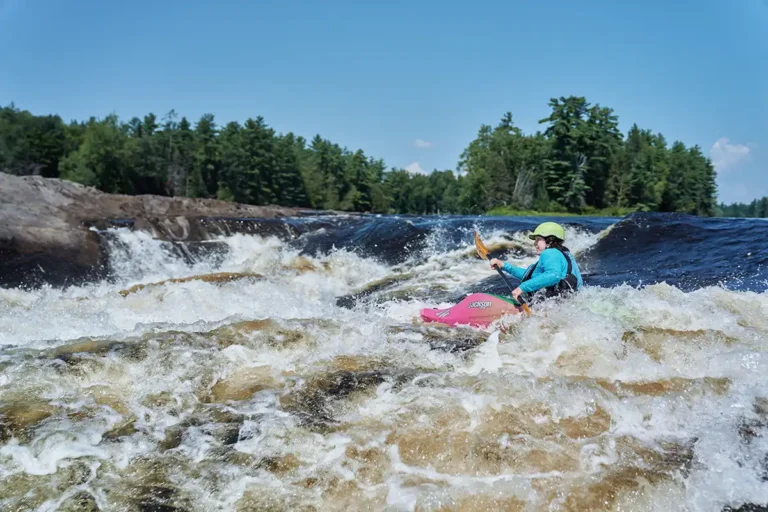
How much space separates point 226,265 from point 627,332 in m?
10.8

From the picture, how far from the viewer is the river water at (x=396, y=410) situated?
3.26m

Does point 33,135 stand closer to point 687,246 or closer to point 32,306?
point 32,306

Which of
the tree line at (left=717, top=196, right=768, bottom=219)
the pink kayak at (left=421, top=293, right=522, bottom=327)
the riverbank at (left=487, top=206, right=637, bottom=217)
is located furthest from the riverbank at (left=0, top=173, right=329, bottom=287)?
the tree line at (left=717, top=196, right=768, bottom=219)

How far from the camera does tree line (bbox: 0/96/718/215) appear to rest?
58.4 metres

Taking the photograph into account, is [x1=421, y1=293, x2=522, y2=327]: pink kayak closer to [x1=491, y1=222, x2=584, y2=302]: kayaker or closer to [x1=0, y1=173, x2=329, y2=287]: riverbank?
[x1=491, y1=222, x2=584, y2=302]: kayaker

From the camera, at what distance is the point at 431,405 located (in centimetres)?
418

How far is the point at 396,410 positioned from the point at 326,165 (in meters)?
76.8

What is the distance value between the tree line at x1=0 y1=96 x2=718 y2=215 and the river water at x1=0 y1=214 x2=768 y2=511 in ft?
178

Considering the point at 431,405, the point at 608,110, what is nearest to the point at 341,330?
the point at 431,405

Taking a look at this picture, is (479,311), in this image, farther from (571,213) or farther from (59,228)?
(571,213)

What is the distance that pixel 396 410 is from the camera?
4.15 meters

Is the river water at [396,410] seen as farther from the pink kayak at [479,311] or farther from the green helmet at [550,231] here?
the green helmet at [550,231]

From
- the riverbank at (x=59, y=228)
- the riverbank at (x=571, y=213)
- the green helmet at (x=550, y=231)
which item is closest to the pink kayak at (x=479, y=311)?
the green helmet at (x=550, y=231)

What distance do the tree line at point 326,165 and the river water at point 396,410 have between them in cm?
5416
